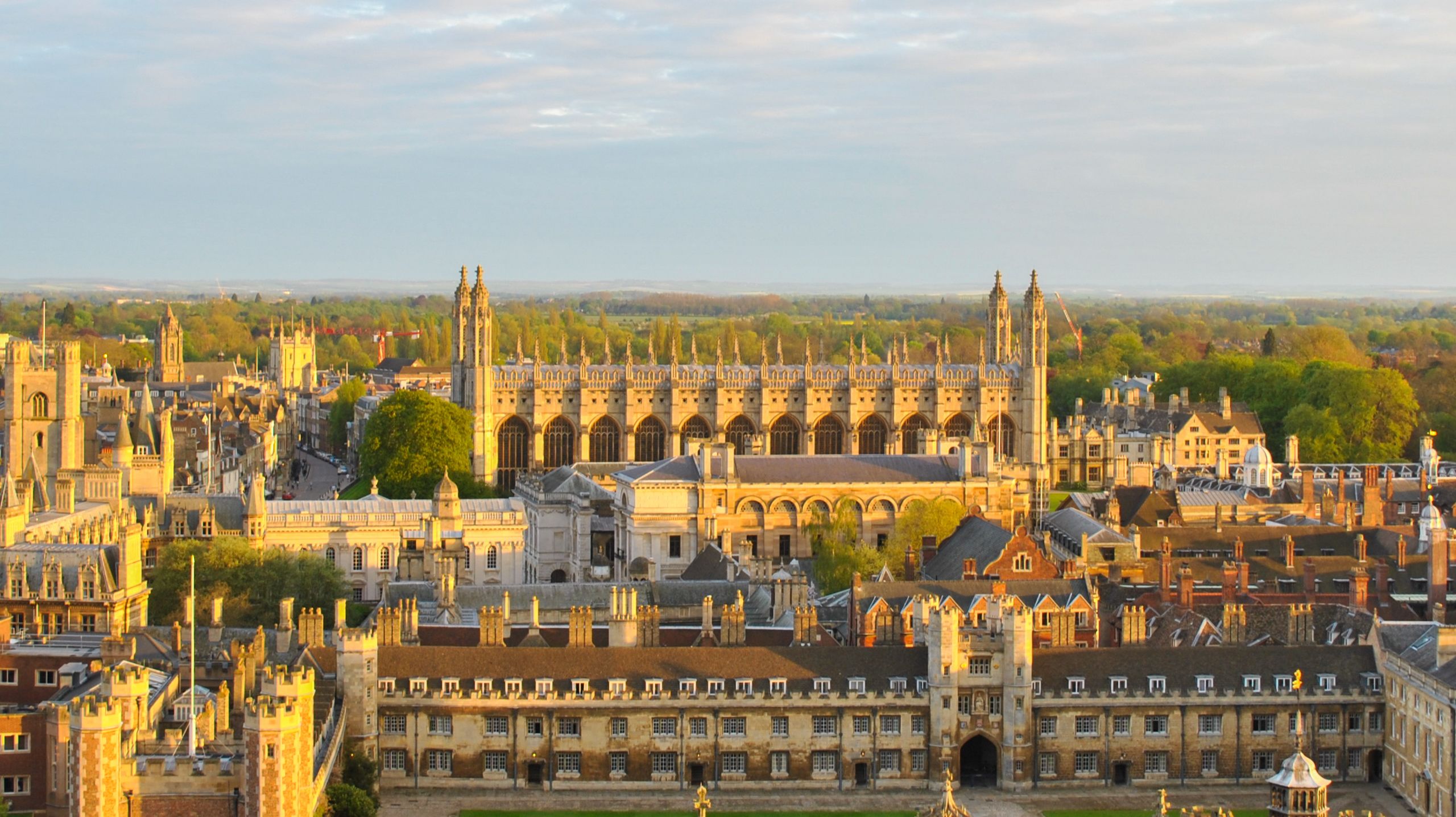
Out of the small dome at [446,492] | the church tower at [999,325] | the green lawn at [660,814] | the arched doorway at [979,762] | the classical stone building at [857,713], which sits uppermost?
the church tower at [999,325]

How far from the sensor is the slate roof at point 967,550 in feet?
253

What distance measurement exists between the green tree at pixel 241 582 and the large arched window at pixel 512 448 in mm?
35230

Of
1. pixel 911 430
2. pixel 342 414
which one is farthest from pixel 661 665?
pixel 342 414

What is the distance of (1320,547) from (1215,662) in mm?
26927

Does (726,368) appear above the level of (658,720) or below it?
above

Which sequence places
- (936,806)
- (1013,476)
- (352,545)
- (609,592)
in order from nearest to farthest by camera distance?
(936,806) < (609,592) < (352,545) < (1013,476)

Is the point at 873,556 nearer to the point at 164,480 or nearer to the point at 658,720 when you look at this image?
the point at 658,720

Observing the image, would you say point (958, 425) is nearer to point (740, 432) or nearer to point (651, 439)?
point (740, 432)

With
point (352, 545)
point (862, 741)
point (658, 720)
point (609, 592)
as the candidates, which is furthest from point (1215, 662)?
point (352, 545)

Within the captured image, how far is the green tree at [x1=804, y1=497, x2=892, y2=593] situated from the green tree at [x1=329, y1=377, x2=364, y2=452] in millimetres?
84346

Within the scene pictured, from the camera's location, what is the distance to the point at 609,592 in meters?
73.7

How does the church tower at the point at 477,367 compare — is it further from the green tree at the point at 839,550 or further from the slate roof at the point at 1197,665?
the slate roof at the point at 1197,665

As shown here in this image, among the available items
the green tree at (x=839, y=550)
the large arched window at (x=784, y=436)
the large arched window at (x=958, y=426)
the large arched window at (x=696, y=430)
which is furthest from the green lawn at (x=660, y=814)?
the large arched window at (x=958, y=426)

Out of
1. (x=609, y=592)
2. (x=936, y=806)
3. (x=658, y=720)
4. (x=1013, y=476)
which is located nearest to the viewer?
(x=936, y=806)
